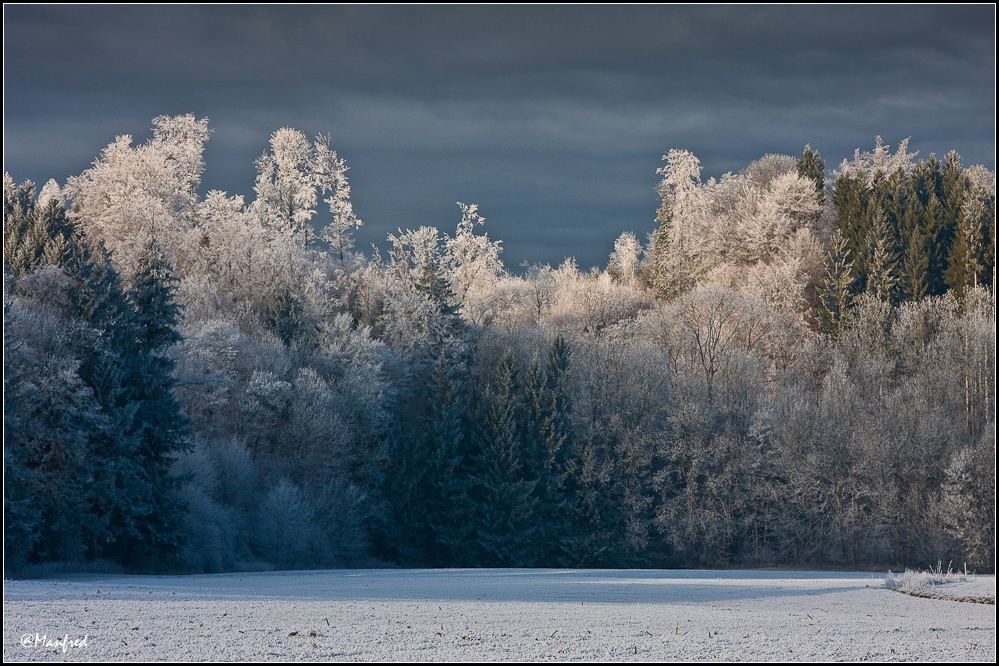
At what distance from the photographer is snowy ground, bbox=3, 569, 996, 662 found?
11961 mm

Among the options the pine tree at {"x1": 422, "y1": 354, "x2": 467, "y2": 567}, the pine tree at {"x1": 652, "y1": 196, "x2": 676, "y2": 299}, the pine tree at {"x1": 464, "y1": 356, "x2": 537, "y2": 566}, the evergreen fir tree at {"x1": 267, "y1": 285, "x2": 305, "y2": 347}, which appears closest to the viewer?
the pine tree at {"x1": 464, "y1": 356, "x2": 537, "y2": 566}

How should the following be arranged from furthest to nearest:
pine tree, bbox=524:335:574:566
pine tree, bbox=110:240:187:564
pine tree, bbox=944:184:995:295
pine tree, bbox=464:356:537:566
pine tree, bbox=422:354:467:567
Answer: pine tree, bbox=944:184:995:295 < pine tree, bbox=524:335:574:566 < pine tree, bbox=422:354:467:567 < pine tree, bbox=464:356:537:566 < pine tree, bbox=110:240:187:564

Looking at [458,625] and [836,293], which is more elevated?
[836,293]

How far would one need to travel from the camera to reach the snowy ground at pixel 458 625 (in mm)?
11961

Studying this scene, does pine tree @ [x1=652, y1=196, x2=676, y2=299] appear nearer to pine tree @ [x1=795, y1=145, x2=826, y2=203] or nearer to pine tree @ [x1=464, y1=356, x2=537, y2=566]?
pine tree @ [x1=795, y1=145, x2=826, y2=203]

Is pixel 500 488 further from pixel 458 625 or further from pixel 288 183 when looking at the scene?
pixel 458 625

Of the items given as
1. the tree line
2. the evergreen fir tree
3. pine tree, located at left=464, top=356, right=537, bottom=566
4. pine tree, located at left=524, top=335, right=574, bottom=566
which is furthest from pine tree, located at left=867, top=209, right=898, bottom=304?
the evergreen fir tree

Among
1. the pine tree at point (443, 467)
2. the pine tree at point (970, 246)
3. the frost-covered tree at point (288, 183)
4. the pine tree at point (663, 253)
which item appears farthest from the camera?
the pine tree at point (663, 253)

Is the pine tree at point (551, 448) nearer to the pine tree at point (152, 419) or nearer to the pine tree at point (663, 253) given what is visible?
the pine tree at point (663, 253)

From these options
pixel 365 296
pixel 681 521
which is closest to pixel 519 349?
pixel 365 296

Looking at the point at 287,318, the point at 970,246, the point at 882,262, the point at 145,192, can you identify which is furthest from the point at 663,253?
the point at 145,192

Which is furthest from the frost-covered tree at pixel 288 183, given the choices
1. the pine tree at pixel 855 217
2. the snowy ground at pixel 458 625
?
the snowy ground at pixel 458 625

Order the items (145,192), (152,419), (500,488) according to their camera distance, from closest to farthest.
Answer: (152,419) → (500,488) → (145,192)

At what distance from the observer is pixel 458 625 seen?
1485cm
